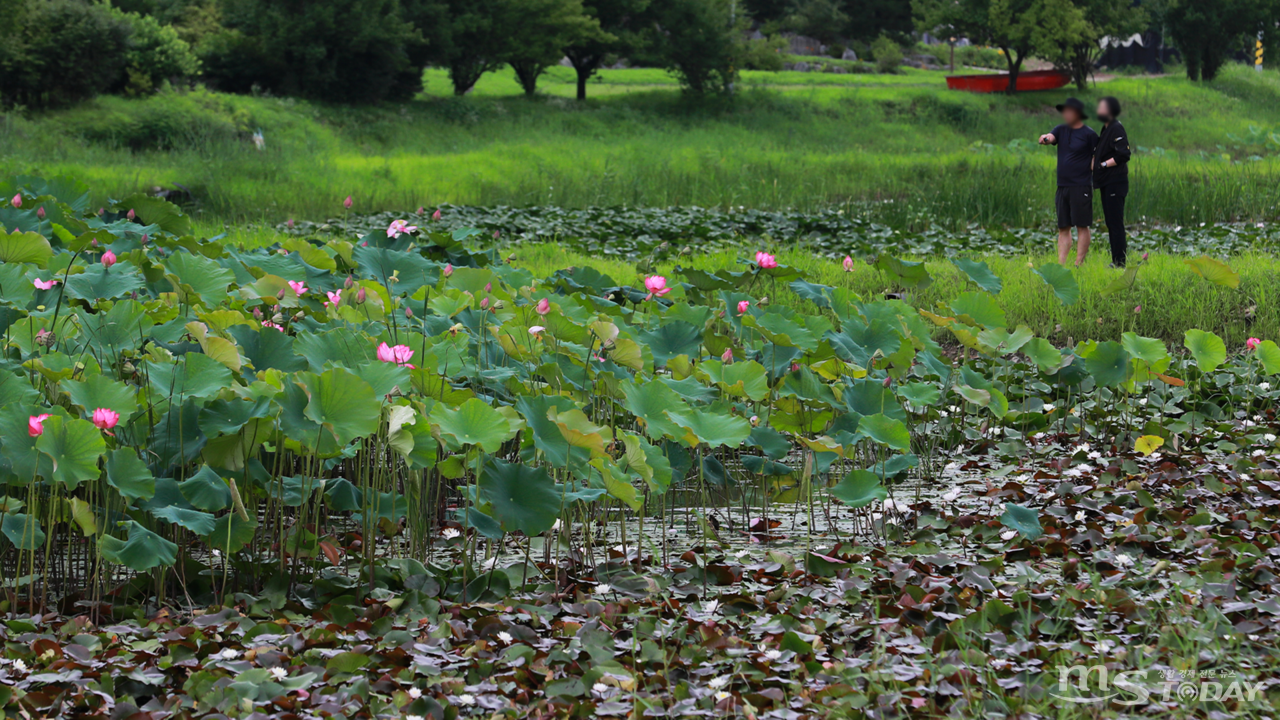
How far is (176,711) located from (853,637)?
1.43 metres

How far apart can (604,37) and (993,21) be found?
33.4 ft

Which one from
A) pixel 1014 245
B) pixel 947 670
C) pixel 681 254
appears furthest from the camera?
pixel 1014 245

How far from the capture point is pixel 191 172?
10.9 metres

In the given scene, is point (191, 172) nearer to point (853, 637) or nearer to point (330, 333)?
point (330, 333)

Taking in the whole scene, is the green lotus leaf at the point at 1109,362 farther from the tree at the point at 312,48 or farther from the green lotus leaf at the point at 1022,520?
the tree at the point at 312,48

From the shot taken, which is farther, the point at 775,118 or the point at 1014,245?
the point at 775,118

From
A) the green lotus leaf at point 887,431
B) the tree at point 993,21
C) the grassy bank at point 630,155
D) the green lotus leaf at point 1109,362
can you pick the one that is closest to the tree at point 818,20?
the tree at point 993,21

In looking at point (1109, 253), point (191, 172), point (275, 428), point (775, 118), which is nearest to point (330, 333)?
point (275, 428)

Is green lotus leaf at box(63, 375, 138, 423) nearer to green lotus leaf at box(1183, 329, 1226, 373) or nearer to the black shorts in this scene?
green lotus leaf at box(1183, 329, 1226, 373)

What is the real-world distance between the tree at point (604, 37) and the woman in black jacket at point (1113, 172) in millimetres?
16158

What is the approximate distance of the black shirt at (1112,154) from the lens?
6848 mm

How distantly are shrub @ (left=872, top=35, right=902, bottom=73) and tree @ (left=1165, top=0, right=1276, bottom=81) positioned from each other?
817 cm

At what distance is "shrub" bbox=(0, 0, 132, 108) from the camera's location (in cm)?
1457

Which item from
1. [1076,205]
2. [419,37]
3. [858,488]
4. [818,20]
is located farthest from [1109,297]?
[818,20]
